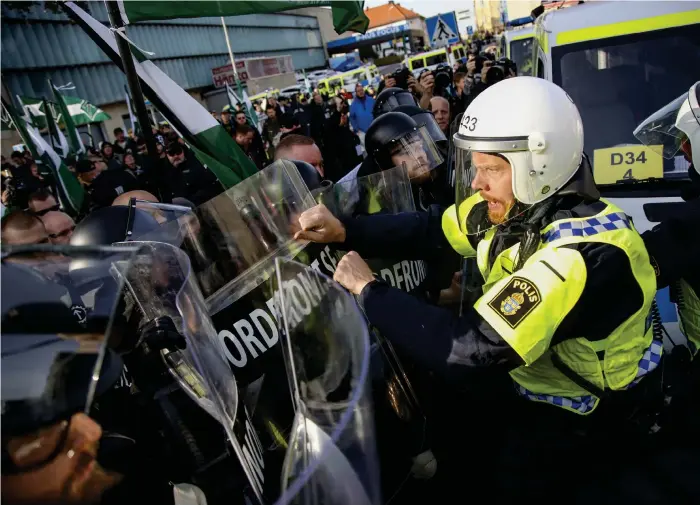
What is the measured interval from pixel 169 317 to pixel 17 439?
0.69m

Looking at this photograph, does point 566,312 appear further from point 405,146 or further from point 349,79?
point 349,79

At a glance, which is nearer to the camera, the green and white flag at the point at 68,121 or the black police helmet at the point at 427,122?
the black police helmet at the point at 427,122

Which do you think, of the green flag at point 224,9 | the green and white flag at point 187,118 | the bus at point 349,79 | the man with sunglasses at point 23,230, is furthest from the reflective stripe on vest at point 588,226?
the bus at point 349,79

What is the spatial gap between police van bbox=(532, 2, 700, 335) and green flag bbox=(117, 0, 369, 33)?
149 centimetres

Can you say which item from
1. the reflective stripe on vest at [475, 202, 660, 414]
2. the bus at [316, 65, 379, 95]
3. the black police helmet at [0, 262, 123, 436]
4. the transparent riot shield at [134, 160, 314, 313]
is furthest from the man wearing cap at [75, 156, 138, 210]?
the bus at [316, 65, 379, 95]

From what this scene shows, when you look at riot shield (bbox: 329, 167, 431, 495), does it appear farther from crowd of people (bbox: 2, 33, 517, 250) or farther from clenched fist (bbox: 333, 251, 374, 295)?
crowd of people (bbox: 2, 33, 517, 250)

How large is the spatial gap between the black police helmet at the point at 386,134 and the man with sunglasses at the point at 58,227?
2491mm

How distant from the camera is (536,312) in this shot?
1.27m

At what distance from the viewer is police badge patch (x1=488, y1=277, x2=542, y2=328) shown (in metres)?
1.28

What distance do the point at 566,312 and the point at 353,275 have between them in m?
0.59

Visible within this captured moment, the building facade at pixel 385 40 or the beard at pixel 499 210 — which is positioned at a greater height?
the building facade at pixel 385 40

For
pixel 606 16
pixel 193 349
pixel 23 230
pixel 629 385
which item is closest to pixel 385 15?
pixel 606 16

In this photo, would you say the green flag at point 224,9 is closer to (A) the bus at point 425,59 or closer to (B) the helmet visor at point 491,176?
(B) the helmet visor at point 491,176

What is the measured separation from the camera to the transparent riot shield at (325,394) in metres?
0.85
